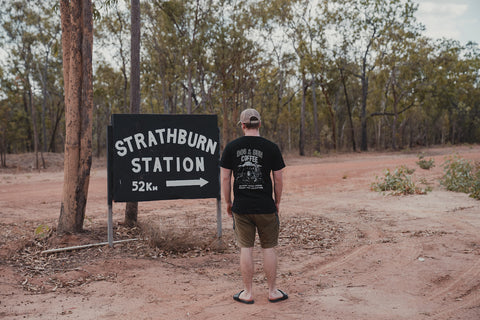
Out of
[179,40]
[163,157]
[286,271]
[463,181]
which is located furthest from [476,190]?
[179,40]

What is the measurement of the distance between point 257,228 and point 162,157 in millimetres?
2801

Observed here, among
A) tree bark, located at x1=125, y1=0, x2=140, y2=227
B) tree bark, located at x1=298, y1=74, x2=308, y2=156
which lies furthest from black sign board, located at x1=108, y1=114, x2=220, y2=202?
tree bark, located at x1=298, y1=74, x2=308, y2=156

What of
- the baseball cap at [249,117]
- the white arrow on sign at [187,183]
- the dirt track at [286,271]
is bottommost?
the dirt track at [286,271]

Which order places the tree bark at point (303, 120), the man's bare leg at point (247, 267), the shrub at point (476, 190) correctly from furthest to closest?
the tree bark at point (303, 120), the shrub at point (476, 190), the man's bare leg at point (247, 267)

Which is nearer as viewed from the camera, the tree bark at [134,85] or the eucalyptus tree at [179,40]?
the tree bark at [134,85]

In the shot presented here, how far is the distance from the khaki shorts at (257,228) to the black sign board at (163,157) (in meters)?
2.44

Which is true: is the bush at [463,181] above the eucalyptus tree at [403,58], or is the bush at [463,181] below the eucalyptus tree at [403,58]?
below

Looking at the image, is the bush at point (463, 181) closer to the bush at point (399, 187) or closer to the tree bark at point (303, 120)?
the bush at point (399, 187)

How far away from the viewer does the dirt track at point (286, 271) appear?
4.18m

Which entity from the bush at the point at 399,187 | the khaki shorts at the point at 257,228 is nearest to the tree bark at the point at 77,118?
the khaki shorts at the point at 257,228

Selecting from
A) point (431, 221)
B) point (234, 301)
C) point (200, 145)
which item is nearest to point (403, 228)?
point (431, 221)

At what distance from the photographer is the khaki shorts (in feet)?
14.1

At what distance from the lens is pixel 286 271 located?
5551mm

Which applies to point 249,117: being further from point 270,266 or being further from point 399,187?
point 399,187
